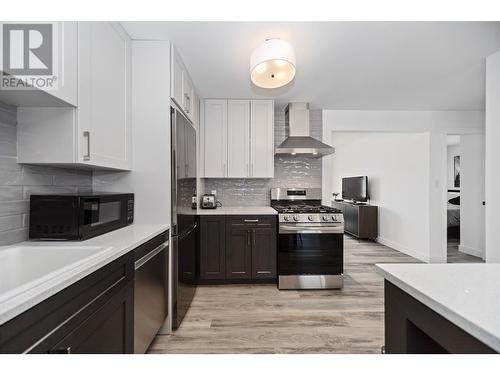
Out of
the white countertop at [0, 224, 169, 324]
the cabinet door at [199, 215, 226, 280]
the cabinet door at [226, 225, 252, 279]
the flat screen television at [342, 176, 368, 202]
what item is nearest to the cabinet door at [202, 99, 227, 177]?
the cabinet door at [199, 215, 226, 280]

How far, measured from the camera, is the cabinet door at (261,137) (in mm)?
3613

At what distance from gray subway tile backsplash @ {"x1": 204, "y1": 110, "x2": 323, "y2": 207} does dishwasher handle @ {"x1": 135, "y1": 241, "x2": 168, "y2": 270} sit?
190cm

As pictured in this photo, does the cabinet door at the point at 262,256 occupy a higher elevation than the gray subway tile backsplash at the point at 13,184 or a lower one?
lower

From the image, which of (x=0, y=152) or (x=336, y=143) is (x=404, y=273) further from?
(x=336, y=143)

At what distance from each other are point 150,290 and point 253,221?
1597 mm

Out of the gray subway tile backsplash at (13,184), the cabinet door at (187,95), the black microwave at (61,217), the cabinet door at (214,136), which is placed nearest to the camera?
the gray subway tile backsplash at (13,184)

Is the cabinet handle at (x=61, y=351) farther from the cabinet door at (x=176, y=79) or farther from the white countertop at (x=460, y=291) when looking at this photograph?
the cabinet door at (x=176, y=79)

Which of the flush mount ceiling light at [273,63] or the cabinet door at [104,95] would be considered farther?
the flush mount ceiling light at [273,63]

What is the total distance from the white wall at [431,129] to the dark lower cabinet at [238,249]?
2.06 meters

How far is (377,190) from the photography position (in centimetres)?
585

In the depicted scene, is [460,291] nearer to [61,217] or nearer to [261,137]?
[61,217]

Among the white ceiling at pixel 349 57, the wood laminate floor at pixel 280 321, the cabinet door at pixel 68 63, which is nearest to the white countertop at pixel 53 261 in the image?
the cabinet door at pixel 68 63

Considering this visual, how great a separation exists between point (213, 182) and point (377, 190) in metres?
3.85
